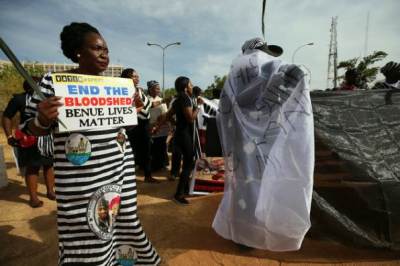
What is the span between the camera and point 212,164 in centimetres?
554

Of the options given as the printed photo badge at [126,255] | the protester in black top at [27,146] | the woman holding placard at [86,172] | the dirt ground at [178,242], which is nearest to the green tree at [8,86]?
the protester in black top at [27,146]

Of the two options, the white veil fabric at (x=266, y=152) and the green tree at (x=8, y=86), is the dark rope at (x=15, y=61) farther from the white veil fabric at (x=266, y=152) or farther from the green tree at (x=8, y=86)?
the green tree at (x=8, y=86)

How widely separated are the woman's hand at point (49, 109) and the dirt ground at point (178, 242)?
6.07 feet

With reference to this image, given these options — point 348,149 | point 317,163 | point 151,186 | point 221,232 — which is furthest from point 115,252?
point 151,186

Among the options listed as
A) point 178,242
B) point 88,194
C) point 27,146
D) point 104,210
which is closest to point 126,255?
point 104,210

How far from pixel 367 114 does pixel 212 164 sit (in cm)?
310

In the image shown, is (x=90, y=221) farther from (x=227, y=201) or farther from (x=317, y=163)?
(x=317, y=163)

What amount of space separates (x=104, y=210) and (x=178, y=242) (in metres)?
→ 1.58

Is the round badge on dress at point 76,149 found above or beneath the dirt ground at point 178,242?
above

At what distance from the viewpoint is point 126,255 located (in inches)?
78.3

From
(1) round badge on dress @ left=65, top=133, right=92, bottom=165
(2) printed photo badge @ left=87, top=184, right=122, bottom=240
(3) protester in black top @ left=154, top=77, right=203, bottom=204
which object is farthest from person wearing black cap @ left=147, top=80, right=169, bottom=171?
(1) round badge on dress @ left=65, top=133, right=92, bottom=165

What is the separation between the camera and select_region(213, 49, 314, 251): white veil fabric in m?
2.20

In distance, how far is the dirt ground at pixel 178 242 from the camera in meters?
2.66

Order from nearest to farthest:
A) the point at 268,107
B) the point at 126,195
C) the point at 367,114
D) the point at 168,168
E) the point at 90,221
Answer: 1. the point at 90,221
2. the point at 126,195
3. the point at 268,107
4. the point at 367,114
5. the point at 168,168
